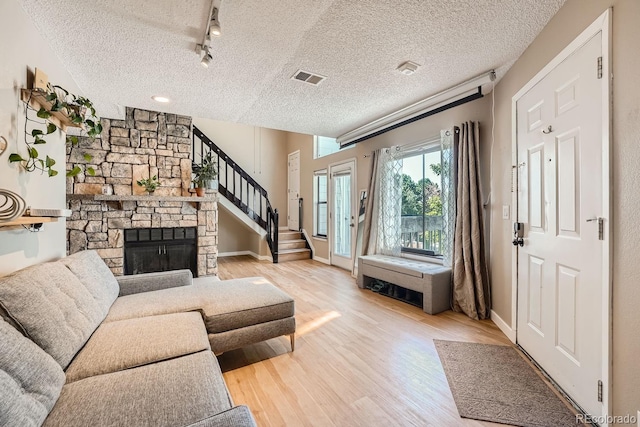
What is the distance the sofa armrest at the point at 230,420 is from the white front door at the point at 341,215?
4296mm

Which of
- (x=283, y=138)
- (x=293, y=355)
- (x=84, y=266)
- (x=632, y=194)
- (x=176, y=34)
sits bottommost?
(x=293, y=355)

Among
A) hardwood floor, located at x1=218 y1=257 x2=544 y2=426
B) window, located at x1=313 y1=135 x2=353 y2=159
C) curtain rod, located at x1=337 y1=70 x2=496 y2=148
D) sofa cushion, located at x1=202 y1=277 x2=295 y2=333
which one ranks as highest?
window, located at x1=313 y1=135 x2=353 y2=159

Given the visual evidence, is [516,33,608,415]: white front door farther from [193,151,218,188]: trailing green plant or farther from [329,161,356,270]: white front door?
[193,151,218,188]: trailing green plant

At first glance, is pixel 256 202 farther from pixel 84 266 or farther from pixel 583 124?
pixel 583 124

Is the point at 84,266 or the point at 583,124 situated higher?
the point at 583,124

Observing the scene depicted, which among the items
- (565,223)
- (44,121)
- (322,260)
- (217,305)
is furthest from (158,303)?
(322,260)

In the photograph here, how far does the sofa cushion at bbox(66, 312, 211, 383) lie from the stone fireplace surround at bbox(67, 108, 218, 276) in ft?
9.41

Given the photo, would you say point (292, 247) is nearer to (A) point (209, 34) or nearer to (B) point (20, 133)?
(A) point (209, 34)

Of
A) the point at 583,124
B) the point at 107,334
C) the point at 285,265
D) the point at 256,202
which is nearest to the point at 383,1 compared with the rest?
the point at 583,124

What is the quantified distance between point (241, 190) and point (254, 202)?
0.63 meters

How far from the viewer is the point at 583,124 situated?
1.55 meters

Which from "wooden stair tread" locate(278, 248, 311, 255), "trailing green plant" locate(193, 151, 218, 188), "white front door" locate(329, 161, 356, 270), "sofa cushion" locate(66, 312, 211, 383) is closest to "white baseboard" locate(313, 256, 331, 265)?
"white front door" locate(329, 161, 356, 270)

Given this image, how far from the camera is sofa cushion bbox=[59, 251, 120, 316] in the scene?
5.75ft

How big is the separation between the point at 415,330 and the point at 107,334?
8.00ft
